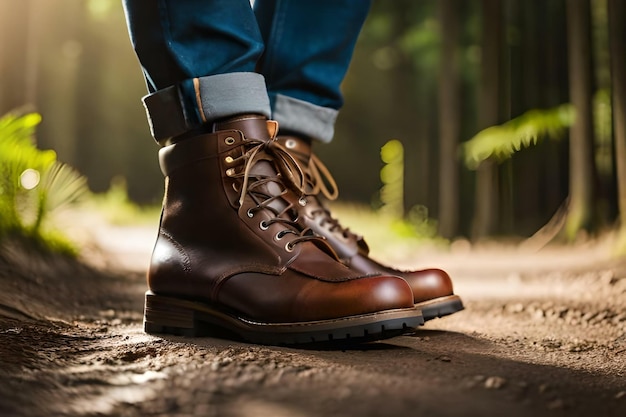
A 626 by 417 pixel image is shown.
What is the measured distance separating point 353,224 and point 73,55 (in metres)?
9.06

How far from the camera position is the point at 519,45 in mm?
7906

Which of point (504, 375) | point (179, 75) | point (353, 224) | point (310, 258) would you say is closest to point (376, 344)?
point (310, 258)

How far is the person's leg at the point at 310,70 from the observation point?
1698 mm

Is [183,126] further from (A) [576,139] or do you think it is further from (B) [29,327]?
(A) [576,139]

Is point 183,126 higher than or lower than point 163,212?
higher

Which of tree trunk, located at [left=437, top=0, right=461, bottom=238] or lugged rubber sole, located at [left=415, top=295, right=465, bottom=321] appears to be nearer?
lugged rubber sole, located at [left=415, top=295, right=465, bottom=321]

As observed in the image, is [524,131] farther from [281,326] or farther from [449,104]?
[281,326]

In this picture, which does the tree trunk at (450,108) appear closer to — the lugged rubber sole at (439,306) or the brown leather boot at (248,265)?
the lugged rubber sole at (439,306)

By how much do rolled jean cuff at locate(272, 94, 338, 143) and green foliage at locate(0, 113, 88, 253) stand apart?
3.98ft

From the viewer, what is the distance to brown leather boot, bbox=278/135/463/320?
58.9 inches

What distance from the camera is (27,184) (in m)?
2.70

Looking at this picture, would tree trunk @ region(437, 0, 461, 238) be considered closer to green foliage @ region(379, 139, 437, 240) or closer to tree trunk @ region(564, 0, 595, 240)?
green foliage @ region(379, 139, 437, 240)

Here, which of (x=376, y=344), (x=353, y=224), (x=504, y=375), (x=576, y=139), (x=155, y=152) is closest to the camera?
(x=504, y=375)

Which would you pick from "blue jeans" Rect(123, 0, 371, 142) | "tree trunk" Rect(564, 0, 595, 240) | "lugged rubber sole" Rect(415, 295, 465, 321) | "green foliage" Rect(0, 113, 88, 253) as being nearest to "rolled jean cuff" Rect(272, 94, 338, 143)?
"blue jeans" Rect(123, 0, 371, 142)
